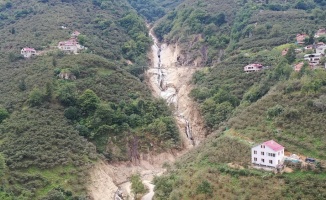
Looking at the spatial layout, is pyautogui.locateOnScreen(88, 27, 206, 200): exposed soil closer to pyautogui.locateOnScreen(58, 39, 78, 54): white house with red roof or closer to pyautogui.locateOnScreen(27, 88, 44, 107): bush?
pyautogui.locateOnScreen(27, 88, 44, 107): bush

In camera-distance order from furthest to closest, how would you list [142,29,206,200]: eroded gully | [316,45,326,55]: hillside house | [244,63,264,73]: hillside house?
[244,63,264,73]: hillside house
[142,29,206,200]: eroded gully
[316,45,326,55]: hillside house

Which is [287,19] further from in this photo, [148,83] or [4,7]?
[4,7]

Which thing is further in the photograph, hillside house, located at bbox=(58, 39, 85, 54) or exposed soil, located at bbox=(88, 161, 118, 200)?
hillside house, located at bbox=(58, 39, 85, 54)

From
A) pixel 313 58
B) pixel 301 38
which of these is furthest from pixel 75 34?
pixel 313 58

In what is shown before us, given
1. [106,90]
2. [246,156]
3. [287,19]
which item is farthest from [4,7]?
[246,156]

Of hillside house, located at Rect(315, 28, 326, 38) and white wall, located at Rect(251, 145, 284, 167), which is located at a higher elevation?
hillside house, located at Rect(315, 28, 326, 38)

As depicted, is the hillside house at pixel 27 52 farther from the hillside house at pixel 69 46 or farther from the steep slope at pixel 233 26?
the steep slope at pixel 233 26

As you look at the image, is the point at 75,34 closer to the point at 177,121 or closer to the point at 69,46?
the point at 69,46

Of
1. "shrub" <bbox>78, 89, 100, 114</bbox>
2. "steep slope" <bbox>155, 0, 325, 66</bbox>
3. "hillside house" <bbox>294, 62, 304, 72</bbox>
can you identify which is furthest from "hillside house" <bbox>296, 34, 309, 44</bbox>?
"shrub" <bbox>78, 89, 100, 114</bbox>
